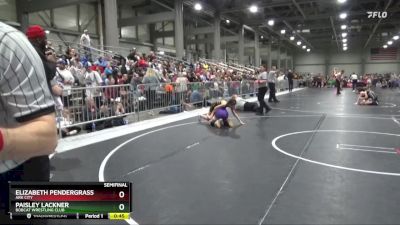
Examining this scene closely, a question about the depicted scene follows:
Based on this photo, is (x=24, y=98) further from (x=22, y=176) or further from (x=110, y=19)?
(x=110, y=19)

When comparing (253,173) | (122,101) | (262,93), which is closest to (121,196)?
(253,173)

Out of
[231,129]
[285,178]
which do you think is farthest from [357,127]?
[285,178]

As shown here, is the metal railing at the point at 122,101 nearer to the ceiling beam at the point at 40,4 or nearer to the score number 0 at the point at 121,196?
the score number 0 at the point at 121,196

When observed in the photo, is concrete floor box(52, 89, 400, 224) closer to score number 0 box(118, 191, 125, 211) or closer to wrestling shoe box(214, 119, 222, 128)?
wrestling shoe box(214, 119, 222, 128)

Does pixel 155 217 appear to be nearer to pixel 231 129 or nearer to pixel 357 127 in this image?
pixel 231 129

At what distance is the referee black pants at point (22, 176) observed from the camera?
1150 millimetres

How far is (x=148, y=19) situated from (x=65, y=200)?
25394mm

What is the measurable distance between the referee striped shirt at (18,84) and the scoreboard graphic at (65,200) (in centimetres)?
22

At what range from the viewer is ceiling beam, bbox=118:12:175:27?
23.4 metres

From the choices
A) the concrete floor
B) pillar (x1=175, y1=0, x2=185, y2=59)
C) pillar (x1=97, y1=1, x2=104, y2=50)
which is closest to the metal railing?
the concrete floor

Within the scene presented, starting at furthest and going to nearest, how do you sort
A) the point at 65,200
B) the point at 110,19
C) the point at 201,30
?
the point at 201,30, the point at 110,19, the point at 65,200

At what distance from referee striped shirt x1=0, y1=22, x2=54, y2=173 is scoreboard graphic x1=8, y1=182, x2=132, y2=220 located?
0.22 m

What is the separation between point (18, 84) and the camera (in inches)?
41.6

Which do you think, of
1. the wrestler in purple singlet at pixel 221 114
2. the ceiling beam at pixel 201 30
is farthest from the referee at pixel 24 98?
the ceiling beam at pixel 201 30
